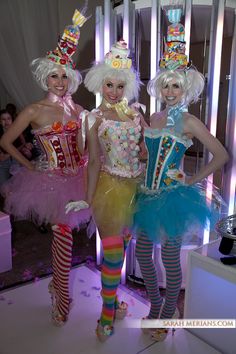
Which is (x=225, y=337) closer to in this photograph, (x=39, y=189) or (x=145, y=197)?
(x=145, y=197)

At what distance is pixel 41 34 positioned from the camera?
382 cm

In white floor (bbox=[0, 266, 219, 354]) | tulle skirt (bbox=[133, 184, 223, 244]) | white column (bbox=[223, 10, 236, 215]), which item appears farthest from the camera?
white column (bbox=[223, 10, 236, 215])

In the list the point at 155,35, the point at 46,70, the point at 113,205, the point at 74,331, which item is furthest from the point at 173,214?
the point at 155,35

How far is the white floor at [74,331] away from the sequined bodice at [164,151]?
34.8 inches

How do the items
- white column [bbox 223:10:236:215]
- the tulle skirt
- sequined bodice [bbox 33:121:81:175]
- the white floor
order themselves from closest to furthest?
the tulle skirt
the white floor
sequined bodice [bbox 33:121:81:175]
white column [bbox 223:10:236:215]

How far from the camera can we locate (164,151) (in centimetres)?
186

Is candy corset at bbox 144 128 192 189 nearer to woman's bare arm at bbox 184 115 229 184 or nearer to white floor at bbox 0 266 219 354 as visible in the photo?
woman's bare arm at bbox 184 115 229 184

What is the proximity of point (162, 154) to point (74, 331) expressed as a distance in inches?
45.4

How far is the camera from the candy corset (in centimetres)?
184

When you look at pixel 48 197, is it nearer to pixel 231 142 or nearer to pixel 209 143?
pixel 209 143

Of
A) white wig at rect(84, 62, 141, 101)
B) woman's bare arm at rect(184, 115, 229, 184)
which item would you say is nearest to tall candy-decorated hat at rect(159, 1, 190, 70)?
white wig at rect(84, 62, 141, 101)

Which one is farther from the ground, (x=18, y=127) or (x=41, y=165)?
(x=18, y=127)

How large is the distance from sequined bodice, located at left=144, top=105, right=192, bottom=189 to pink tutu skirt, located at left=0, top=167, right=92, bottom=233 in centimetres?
45

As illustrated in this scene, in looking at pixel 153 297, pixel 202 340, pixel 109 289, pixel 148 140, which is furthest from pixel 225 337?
pixel 148 140
